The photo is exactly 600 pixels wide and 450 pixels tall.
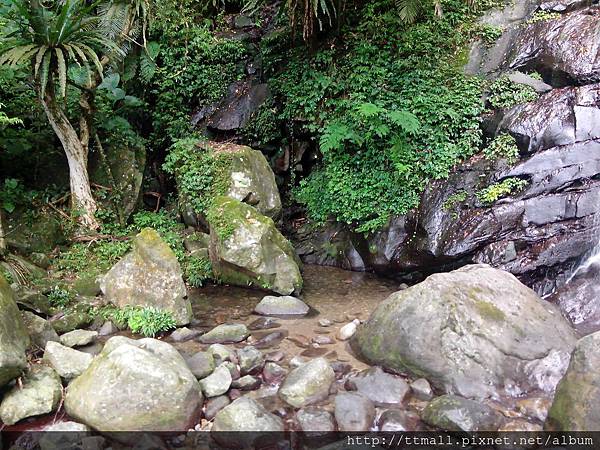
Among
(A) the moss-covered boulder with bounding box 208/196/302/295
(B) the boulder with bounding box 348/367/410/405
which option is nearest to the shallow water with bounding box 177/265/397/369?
(A) the moss-covered boulder with bounding box 208/196/302/295

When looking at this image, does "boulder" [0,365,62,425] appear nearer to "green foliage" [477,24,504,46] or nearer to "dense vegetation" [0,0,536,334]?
"dense vegetation" [0,0,536,334]

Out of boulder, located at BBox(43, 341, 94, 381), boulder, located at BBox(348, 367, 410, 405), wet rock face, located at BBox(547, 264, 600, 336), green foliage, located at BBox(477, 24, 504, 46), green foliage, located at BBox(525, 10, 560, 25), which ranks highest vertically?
green foliage, located at BBox(525, 10, 560, 25)

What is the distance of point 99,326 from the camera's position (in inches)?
194

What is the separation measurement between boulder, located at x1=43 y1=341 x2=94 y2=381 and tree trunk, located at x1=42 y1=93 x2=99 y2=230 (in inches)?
110

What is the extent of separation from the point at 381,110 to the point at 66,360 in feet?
16.1

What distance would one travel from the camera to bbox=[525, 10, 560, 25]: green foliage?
7320 millimetres

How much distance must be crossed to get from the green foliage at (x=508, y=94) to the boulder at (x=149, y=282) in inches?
196

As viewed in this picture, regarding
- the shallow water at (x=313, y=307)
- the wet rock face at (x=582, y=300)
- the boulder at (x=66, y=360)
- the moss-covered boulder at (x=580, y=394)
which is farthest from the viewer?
the wet rock face at (x=582, y=300)

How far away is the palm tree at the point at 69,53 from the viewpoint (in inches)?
205

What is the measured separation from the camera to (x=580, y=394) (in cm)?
294

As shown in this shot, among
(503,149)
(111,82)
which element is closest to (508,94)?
(503,149)

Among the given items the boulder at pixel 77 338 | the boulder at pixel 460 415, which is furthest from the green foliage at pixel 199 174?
the boulder at pixel 460 415

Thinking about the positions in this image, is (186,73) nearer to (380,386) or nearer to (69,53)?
(69,53)

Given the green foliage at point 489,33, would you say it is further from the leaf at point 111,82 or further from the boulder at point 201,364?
the boulder at point 201,364
